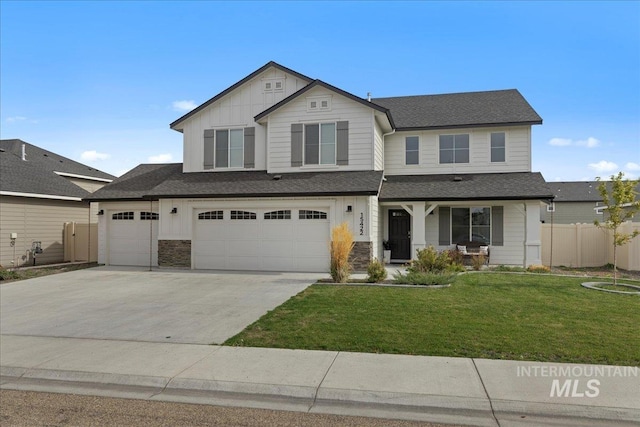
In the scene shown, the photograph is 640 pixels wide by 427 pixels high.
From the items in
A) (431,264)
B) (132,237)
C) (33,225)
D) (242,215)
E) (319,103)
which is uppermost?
(319,103)

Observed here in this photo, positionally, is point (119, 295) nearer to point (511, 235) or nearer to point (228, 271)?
point (228, 271)

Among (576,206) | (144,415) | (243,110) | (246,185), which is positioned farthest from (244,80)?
(576,206)

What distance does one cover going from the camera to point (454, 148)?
63.8 feet

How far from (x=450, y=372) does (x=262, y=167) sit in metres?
13.6

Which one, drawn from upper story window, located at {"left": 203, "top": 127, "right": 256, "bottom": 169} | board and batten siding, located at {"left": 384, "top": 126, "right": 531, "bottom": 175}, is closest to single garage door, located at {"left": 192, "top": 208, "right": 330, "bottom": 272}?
upper story window, located at {"left": 203, "top": 127, "right": 256, "bottom": 169}

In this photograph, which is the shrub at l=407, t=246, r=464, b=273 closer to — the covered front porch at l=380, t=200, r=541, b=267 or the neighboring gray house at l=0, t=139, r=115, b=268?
the covered front porch at l=380, t=200, r=541, b=267

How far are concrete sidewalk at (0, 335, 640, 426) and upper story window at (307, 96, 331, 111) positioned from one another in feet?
39.3

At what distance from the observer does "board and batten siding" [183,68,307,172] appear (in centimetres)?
1830

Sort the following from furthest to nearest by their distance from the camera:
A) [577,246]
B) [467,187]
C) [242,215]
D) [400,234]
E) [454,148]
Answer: [400,234], [454,148], [577,246], [467,187], [242,215]

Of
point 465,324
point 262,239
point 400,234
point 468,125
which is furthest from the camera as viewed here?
point 400,234

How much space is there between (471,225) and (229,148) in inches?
417

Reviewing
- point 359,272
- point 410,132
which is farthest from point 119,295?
point 410,132

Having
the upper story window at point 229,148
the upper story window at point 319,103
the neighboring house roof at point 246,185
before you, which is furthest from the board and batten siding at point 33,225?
the upper story window at point 319,103

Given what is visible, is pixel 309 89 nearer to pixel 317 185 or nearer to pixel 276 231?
pixel 317 185
